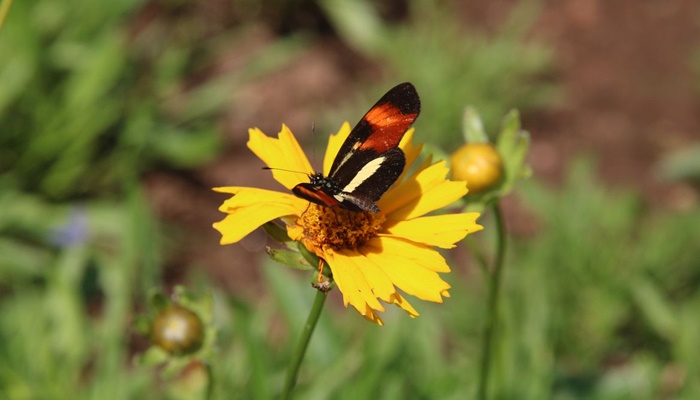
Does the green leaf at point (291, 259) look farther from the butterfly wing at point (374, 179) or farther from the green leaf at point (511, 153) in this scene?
the green leaf at point (511, 153)

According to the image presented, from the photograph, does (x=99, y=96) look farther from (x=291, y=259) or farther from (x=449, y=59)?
(x=291, y=259)

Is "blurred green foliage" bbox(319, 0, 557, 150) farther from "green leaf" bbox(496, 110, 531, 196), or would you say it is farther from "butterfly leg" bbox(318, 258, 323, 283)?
"butterfly leg" bbox(318, 258, 323, 283)

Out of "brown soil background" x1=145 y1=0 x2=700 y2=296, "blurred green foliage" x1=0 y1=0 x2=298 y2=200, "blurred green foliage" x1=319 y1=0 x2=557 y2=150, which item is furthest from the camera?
"blurred green foliage" x1=319 y1=0 x2=557 y2=150

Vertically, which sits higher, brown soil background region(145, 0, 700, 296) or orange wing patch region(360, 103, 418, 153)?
brown soil background region(145, 0, 700, 296)

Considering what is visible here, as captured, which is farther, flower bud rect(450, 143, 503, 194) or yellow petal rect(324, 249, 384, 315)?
flower bud rect(450, 143, 503, 194)

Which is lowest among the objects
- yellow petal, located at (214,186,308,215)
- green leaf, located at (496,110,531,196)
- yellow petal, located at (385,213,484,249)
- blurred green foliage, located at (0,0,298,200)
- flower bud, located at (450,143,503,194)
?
yellow petal, located at (214,186,308,215)

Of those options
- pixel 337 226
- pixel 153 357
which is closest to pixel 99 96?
pixel 153 357

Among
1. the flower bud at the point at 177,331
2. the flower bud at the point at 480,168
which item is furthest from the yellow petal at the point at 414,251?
the flower bud at the point at 177,331

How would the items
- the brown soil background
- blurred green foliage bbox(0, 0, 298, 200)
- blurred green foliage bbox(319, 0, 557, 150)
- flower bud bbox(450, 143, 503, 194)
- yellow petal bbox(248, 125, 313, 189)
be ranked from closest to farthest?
yellow petal bbox(248, 125, 313, 189) < flower bud bbox(450, 143, 503, 194) < blurred green foliage bbox(0, 0, 298, 200) < the brown soil background < blurred green foliage bbox(319, 0, 557, 150)

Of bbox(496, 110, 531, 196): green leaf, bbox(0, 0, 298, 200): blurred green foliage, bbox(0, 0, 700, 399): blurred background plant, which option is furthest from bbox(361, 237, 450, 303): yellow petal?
bbox(0, 0, 298, 200): blurred green foliage
